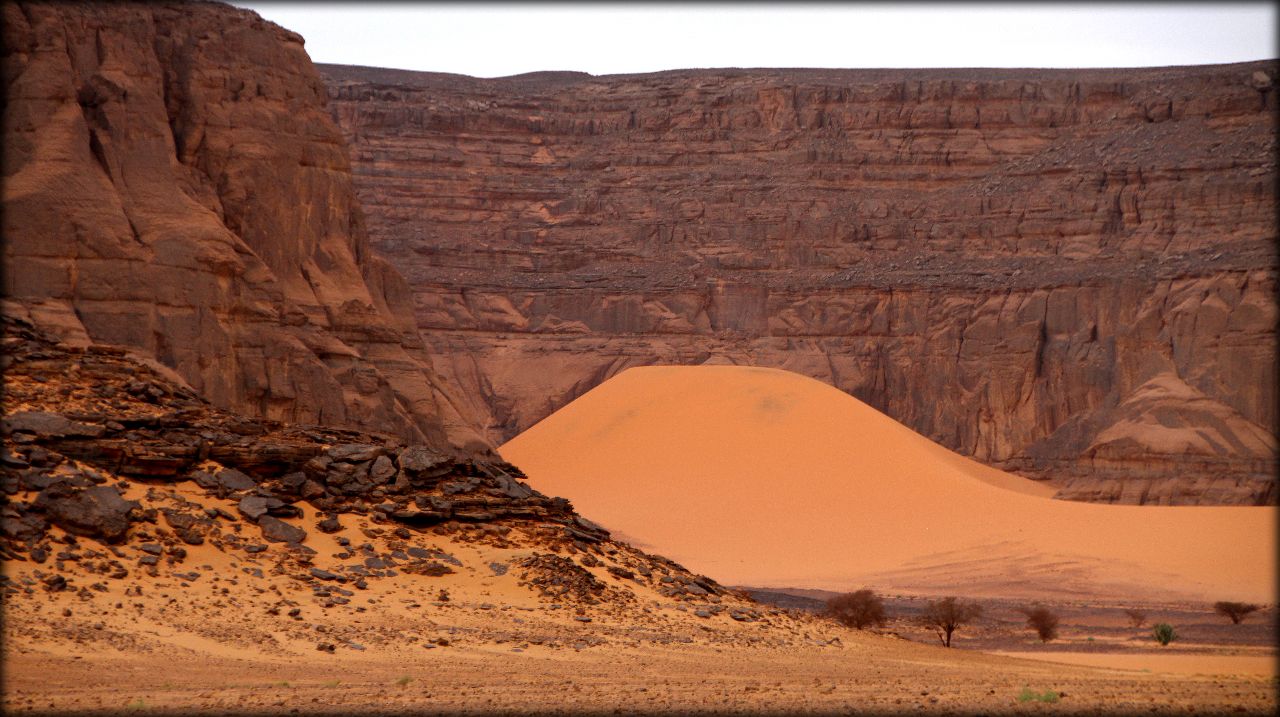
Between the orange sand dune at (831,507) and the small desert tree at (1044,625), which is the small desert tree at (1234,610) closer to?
the small desert tree at (1044,625)

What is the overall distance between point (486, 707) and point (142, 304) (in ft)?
60.6

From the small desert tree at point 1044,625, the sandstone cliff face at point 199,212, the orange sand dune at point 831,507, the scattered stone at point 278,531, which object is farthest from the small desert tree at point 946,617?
the scattered stone at point 278,531

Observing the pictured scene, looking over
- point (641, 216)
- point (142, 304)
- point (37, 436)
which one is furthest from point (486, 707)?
point (641, 216)

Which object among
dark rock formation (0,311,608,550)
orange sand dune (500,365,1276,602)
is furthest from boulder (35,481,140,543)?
orange sand dune (500,365,1276,602)

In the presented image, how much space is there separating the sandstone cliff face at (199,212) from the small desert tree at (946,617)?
11.7 m

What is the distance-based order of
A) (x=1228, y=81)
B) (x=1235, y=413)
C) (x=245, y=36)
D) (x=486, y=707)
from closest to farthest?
(x=486, y=707) → (x=245, y=36) → (x=1235, y=413) → (x=1228, y=81)

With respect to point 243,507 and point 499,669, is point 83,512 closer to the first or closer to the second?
point 243,507

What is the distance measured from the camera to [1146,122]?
2837 inches

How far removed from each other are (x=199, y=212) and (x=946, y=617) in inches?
627

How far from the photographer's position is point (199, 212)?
113 feet

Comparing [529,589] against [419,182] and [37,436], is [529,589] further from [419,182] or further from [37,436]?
[419,182]

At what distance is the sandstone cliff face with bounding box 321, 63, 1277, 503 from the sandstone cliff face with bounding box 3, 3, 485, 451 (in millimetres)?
30058

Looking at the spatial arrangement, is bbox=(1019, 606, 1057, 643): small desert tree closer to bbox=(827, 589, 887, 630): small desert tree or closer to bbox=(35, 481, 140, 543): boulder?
bbox=(827, 589, 887, 630): small desert tree

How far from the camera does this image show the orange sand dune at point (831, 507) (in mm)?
44250
